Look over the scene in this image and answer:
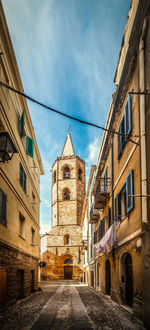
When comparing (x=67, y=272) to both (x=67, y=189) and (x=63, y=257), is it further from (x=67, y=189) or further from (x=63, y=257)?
(x=67, y=189)

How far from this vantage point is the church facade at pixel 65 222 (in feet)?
153

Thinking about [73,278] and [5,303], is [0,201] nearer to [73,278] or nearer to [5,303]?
[5,303]

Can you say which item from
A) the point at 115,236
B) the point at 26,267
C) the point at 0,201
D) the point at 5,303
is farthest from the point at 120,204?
the point at 26,267

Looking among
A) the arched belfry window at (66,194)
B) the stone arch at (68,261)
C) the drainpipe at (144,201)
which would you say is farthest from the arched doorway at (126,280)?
the arched belfry window at (66,194)

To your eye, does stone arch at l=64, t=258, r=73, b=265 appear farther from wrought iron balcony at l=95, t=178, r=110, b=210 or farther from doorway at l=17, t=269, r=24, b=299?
doorway at l=17, t=269, r=24, b=299

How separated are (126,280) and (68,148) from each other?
1878 inches

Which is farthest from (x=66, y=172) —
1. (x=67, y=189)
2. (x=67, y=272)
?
(x=67, y=272)

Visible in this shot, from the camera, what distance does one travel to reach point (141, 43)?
327 inches

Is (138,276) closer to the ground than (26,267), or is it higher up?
higher up

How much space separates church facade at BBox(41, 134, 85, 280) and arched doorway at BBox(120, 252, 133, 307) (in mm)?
35552

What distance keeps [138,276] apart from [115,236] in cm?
356

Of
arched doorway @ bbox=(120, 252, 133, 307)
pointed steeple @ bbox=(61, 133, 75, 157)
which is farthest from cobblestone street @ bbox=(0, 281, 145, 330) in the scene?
pointed steeple @ bbox=(61, 133, 75, 157)

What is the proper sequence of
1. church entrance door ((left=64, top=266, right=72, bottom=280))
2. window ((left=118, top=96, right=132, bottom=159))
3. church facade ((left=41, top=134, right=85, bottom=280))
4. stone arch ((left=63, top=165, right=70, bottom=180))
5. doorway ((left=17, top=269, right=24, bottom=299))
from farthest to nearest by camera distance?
stone arch ((left=63, top=165, right=70, bottom=180)) < church facade ((left=41, top=134, right=85, bottom=280)) < church entrance door ((left=64, top=266, right=72, bottom=280)) < doorway ((left=17, top=269, right=24, bottom=299)) < window ((left=118, top=96, right=132, bottom=159))

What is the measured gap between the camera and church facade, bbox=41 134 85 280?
4666cm
